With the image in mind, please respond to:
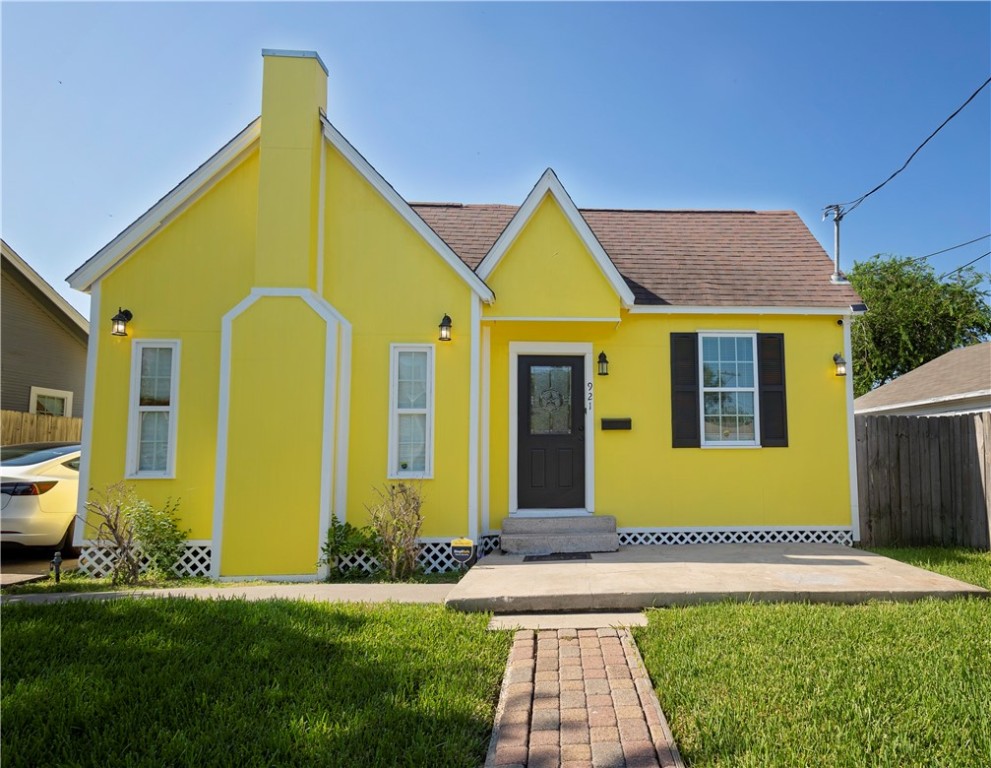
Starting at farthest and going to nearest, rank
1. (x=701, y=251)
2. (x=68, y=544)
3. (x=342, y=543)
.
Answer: (x=701, y=251) < (x=68, y=544) < (x=342, y=543)

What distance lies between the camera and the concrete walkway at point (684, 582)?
5371mm

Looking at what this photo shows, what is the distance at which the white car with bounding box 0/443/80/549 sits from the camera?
7.66m

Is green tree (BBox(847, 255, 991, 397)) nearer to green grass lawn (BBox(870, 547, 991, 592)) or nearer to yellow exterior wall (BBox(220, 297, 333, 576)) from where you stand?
green grass lawn (BBox(870, 547, 991, 592))

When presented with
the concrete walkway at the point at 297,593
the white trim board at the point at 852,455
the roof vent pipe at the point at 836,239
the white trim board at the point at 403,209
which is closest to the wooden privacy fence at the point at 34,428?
the concrete walkway at the point at 297,593

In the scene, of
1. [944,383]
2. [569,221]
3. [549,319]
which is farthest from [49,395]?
[944,383]

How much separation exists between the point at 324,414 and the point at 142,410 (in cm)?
267

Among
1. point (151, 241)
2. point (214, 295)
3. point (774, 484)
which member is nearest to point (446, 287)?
point (214, 295)

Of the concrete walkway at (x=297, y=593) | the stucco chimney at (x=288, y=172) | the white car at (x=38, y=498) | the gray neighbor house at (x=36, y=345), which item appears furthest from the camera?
the gray neighbor house at (x=36, y=345)

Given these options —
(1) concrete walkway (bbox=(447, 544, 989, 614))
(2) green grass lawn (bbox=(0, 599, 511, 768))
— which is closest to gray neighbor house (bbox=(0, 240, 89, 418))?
(2) green grass lawn (bbox=(0, 599, 511, 768))

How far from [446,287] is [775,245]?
19.8 ft

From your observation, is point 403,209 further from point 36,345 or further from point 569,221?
point 36,345

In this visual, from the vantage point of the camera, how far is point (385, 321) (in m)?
8.04

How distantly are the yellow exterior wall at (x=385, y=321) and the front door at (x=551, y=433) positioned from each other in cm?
129

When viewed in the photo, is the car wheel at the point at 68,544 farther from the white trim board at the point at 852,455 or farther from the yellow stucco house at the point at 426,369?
the white trim board at the point at 852,455
